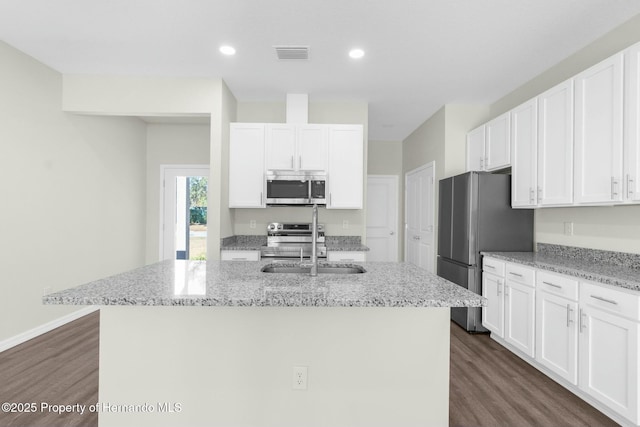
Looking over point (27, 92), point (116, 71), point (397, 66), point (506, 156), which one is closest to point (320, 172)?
point (397, 66)

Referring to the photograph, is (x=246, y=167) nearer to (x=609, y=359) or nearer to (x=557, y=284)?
(x=557, y=284)

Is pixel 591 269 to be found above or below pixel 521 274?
above

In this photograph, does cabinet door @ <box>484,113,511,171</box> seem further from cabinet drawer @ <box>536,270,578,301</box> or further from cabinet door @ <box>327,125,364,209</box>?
cabinet door @ <box>327,125,364,209</box>

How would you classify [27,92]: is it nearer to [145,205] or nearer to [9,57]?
[9,57]

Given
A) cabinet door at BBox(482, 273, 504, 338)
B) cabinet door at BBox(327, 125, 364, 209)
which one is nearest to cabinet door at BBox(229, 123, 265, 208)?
cabinet door at BBox(327, 125, 364, 209)

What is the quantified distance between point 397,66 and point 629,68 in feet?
5.93

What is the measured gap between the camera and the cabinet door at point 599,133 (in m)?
2.27

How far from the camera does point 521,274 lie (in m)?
2.88

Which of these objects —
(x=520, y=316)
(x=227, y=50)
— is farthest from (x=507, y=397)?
(x=227, y=50)

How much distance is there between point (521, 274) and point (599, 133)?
124 centimetres

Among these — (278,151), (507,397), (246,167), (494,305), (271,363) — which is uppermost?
(278,151)

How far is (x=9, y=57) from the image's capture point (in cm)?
302

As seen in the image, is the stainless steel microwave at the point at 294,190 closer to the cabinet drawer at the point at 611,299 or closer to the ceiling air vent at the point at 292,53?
the ceiling air vent at the point at 292,53

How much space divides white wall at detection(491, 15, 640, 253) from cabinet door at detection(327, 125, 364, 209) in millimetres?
1941
